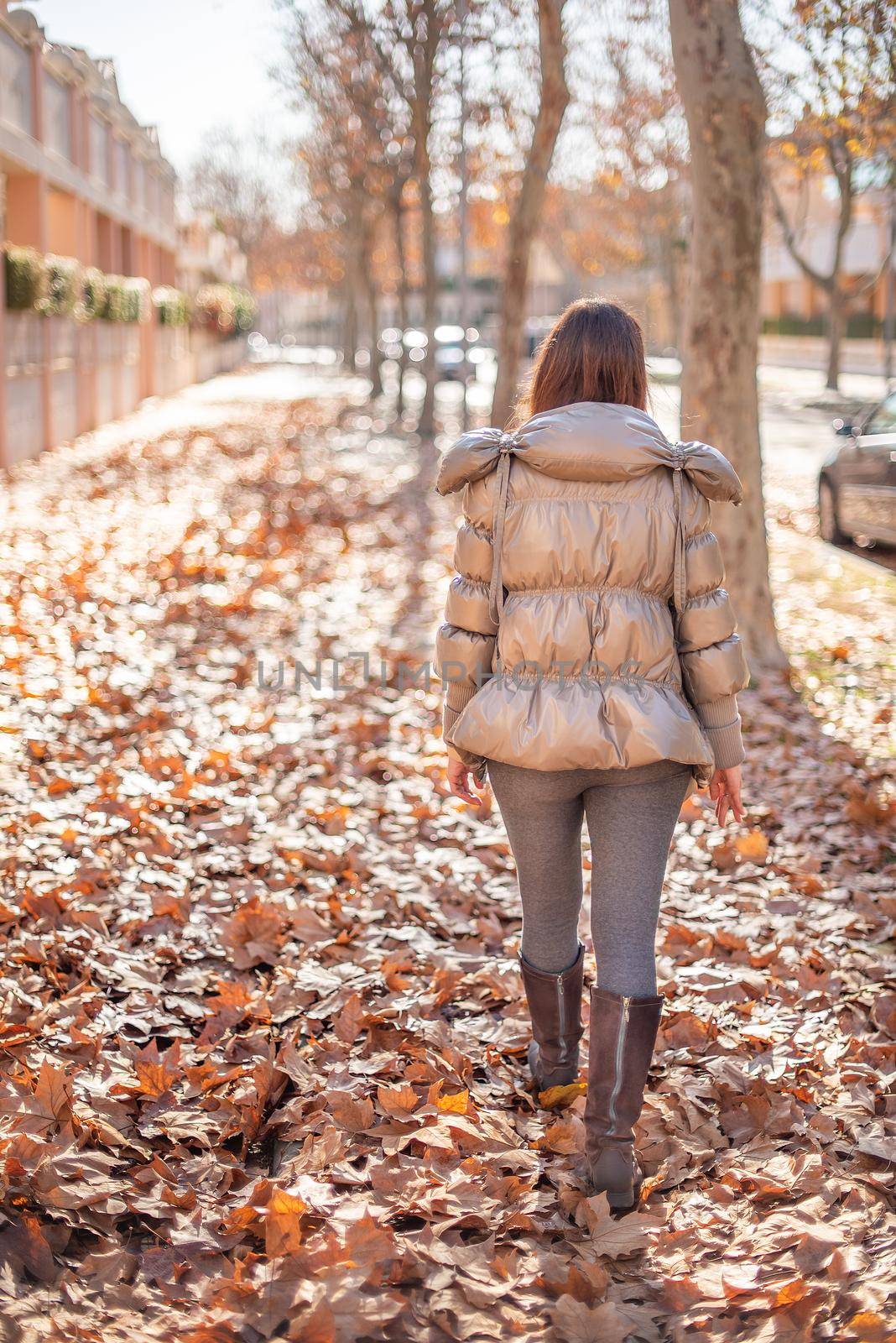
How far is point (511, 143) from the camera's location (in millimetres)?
25891

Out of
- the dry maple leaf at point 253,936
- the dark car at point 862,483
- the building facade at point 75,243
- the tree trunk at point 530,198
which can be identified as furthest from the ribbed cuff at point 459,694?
the building facade at point 75,243

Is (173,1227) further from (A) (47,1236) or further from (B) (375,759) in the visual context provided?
(B) (375,759)

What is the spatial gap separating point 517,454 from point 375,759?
11.7 feet

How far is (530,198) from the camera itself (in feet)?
46.6

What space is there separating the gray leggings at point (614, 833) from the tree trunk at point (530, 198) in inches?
348

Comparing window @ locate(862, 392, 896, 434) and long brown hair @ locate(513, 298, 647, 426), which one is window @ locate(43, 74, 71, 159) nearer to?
window @ locate(862, 392, 896, 434)

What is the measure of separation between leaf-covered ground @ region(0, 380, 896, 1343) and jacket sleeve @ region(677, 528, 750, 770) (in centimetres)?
104

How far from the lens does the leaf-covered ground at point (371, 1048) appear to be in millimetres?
2598

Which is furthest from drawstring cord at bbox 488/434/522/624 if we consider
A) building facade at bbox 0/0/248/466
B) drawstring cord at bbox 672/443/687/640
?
building facade at bbox 0/0/248/466

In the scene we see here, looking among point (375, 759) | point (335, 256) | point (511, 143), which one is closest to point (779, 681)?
point (375, 759)

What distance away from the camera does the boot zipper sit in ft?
9.37

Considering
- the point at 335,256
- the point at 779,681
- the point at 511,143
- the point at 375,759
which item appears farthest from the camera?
the point at 335,256

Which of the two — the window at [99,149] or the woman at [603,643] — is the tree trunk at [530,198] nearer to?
the woman at [603,643]

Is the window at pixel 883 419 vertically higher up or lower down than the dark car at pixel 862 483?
higher up
